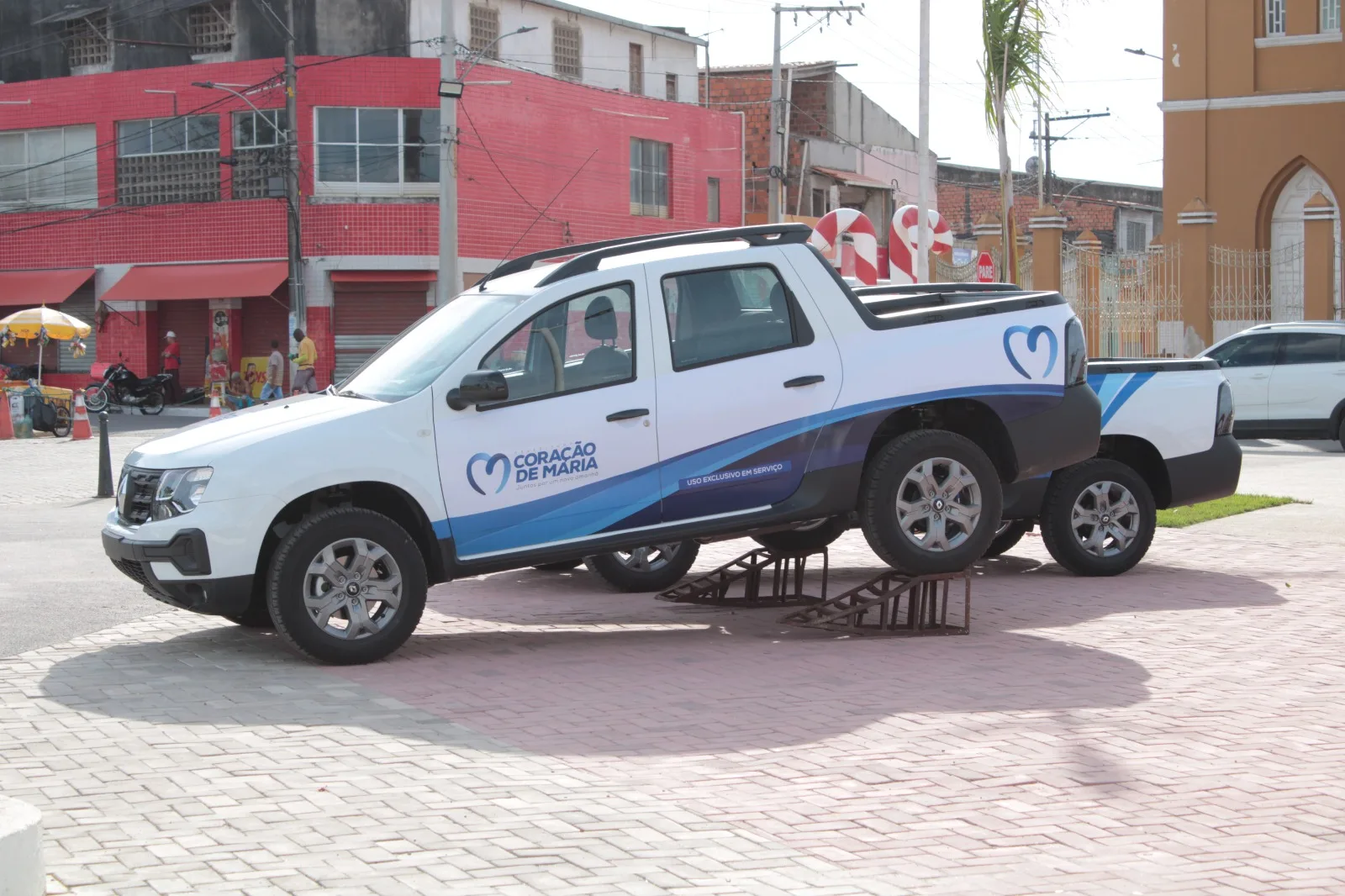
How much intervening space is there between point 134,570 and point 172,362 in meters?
33.4

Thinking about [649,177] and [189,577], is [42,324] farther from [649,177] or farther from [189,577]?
[189,577]

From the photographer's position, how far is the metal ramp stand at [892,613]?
8.94 meters

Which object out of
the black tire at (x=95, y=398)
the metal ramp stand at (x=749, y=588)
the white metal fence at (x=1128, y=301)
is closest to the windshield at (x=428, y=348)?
the metal ramp stand at (x=749, y=588)

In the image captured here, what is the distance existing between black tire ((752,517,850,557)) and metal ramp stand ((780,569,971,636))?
0.77 meters

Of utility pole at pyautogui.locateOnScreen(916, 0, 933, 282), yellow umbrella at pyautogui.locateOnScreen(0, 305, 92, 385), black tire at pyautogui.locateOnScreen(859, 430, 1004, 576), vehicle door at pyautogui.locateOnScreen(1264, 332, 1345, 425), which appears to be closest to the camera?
black tire at pyautogui.locateOnScreen(859, 430, 1004, 576)

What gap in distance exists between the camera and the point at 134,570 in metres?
8.21

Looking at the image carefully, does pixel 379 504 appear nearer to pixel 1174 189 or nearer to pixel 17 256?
pixel 1174 189

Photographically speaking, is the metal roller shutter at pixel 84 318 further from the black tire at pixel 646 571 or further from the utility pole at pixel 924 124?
the black tire at pixel 646 571

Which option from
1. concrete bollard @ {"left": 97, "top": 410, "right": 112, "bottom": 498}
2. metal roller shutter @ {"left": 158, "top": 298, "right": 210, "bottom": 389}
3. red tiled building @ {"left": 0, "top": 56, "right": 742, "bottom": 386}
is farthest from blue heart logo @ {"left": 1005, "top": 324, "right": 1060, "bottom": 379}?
metal roller shutter @ {"left": 158, "top": 298, "right": 210, "bottom": 389}

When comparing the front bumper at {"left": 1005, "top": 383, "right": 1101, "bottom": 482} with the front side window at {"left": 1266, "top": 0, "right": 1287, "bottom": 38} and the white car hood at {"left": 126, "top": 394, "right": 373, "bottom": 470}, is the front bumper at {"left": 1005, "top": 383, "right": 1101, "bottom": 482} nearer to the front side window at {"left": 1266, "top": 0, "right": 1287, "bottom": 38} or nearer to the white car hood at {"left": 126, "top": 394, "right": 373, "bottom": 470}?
the white car hood at {"left": 126, "top": 394, "right": 373, "bottom": 470}

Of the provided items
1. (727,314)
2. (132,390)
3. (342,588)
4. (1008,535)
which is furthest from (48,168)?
(342,588)

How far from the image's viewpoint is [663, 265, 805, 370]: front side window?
8.71 metres

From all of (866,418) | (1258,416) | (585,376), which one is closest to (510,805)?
(585,376)

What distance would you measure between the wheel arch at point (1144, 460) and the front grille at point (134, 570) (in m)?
6.54
